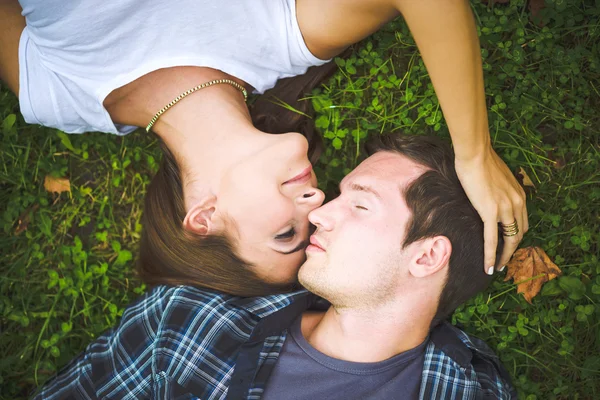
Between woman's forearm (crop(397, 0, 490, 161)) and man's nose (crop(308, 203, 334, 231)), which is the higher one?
woman's forearm (crop(397, 0, 490, 161))

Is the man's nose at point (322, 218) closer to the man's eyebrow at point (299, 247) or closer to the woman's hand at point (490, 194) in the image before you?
the man's eyebrow at point (299, 247)

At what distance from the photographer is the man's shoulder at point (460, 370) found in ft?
10.0

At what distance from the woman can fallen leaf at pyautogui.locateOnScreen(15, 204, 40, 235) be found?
1071 mm

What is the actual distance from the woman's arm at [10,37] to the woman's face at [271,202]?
1612 millimetres

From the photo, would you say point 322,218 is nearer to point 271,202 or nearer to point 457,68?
point 271,202

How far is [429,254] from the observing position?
9.30 feet

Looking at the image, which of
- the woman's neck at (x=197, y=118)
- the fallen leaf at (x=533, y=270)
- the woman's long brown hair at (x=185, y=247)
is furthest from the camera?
the fallen leaf at (x=533, y=270)

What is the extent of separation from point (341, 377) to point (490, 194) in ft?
4.28

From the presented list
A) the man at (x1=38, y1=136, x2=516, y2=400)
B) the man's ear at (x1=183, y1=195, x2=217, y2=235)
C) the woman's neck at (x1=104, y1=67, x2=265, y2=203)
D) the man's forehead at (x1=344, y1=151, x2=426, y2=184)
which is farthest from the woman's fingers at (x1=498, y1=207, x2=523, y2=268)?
the man's ear at (x1=183, y1=195, x2=217, y2=235)

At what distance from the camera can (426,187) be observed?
9.37 ft

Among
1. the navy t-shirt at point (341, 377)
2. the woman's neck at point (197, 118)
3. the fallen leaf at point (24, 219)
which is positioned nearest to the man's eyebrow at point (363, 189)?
the woman's neck at point (197, 118)

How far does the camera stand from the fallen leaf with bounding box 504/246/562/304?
3.50m

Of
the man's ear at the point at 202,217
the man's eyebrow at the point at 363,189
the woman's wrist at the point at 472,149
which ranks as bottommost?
the man's ear at the point at 202,217

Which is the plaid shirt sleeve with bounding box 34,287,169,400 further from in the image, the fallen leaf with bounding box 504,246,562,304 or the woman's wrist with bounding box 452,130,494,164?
the fallen leaf with bounding box 504,246,562,304
